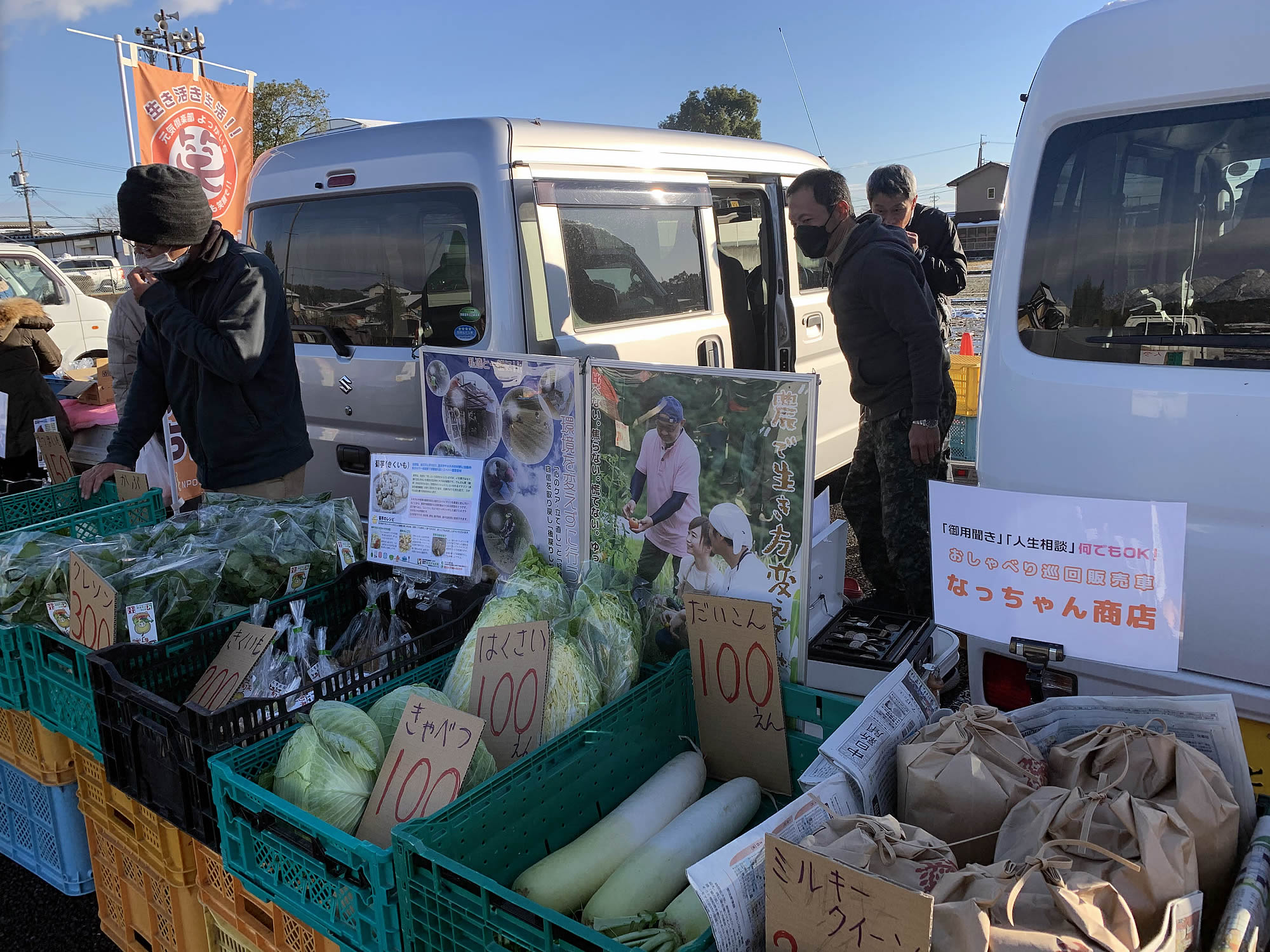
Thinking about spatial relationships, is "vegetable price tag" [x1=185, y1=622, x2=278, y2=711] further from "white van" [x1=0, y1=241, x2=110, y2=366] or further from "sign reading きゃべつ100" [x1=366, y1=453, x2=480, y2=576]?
"white van" [x1=0, y1=241, x2=110, y2=366]

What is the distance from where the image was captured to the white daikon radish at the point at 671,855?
1.65 metres

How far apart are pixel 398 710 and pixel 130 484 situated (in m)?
2.21

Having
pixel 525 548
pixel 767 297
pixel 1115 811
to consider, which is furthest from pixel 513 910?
pixel 767 297

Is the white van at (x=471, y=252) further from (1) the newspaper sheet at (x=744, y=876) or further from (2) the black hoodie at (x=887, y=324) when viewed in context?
(1) the newspaper sheet at (x=744, y=876)

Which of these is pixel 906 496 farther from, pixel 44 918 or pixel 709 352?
pixel 44 918

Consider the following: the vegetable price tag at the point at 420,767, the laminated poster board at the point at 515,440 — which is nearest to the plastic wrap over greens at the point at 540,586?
the laminated poster board at the point at 515,440

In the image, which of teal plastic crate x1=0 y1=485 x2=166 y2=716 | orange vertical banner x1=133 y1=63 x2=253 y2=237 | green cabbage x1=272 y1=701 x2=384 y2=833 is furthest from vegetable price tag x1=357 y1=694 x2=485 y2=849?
orange vertical banner x1=133 y1=63 x2=253 y2=237

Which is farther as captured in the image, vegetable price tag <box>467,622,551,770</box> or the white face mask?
the white face mask

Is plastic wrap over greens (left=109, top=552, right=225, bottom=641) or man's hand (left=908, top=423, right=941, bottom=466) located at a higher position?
man's hand (left=908, top=423, right=941, bottom=466)

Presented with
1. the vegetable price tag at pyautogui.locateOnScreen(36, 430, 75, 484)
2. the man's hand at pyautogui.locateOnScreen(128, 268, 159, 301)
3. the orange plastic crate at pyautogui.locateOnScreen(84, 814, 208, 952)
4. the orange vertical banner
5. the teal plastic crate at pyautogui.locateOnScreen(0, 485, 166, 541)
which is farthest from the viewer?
the orange vertical banner

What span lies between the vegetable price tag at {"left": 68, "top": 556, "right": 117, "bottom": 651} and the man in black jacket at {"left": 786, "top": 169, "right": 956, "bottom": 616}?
2.71 meters

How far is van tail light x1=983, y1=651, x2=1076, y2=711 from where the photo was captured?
2.28 m

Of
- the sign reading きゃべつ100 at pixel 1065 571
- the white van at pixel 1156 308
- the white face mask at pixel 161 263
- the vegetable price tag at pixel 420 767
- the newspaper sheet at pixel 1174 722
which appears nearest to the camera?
the newspaper sheet at pixel 1174 722

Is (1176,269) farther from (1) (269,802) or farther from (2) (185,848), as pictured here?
(2) (185,848)
